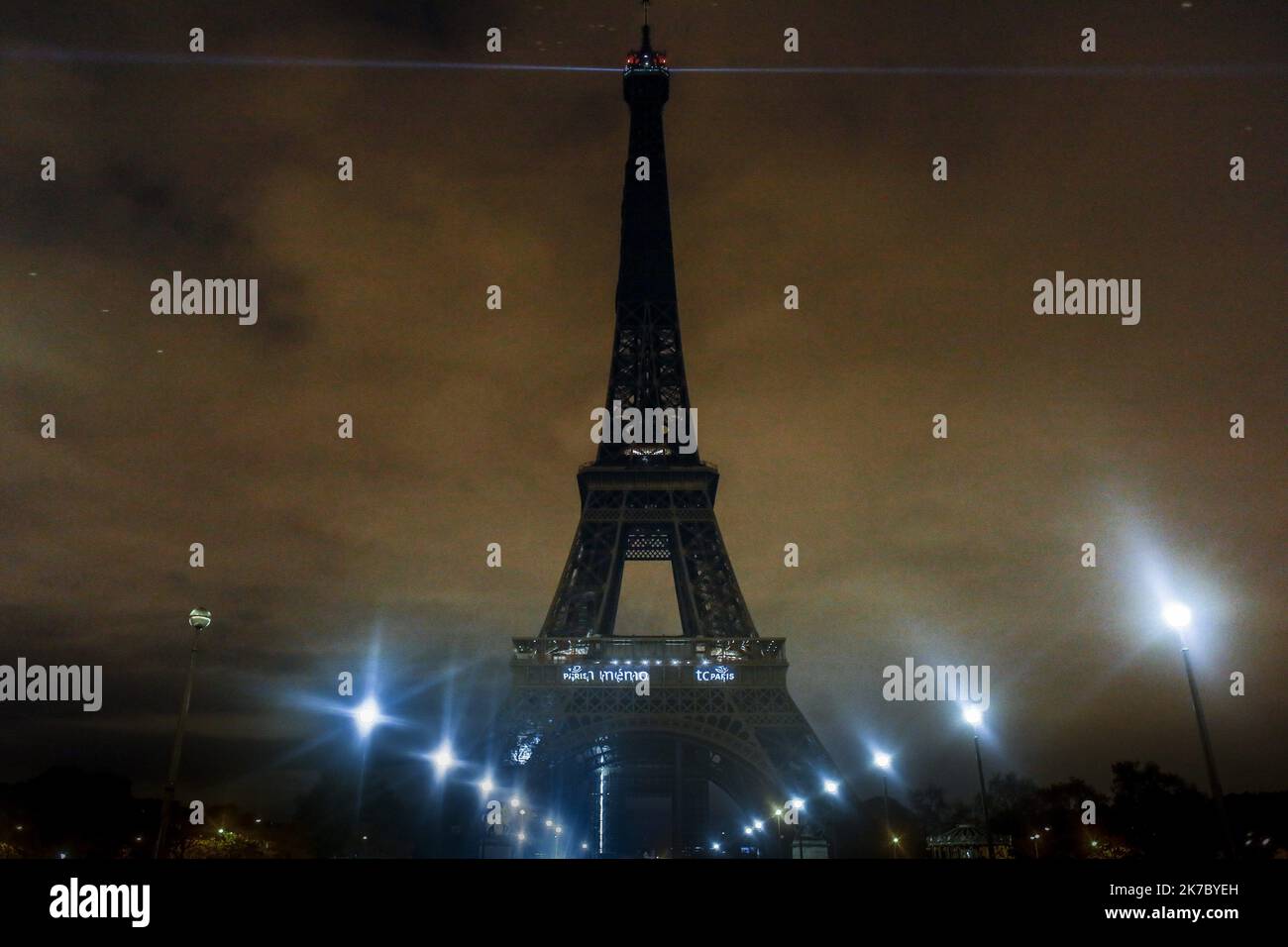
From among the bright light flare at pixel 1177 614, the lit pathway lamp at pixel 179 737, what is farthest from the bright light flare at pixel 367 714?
the bright light flare at pixel 1177 614

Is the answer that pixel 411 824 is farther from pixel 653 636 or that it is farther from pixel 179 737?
pixel 179 737

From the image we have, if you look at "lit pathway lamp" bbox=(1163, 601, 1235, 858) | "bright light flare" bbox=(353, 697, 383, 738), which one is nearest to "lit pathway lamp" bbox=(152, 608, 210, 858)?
"bright light flare" bbox=(353, 697, 383, 738)

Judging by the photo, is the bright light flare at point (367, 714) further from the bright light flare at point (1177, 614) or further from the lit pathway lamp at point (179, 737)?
the bright light flare at point (1177, 614)

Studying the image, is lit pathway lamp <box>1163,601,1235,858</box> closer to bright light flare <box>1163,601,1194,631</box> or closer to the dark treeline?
bright light flare <box>1163,601,1194,631</box>

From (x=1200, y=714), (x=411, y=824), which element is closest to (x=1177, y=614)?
(x=1200, y=714)
